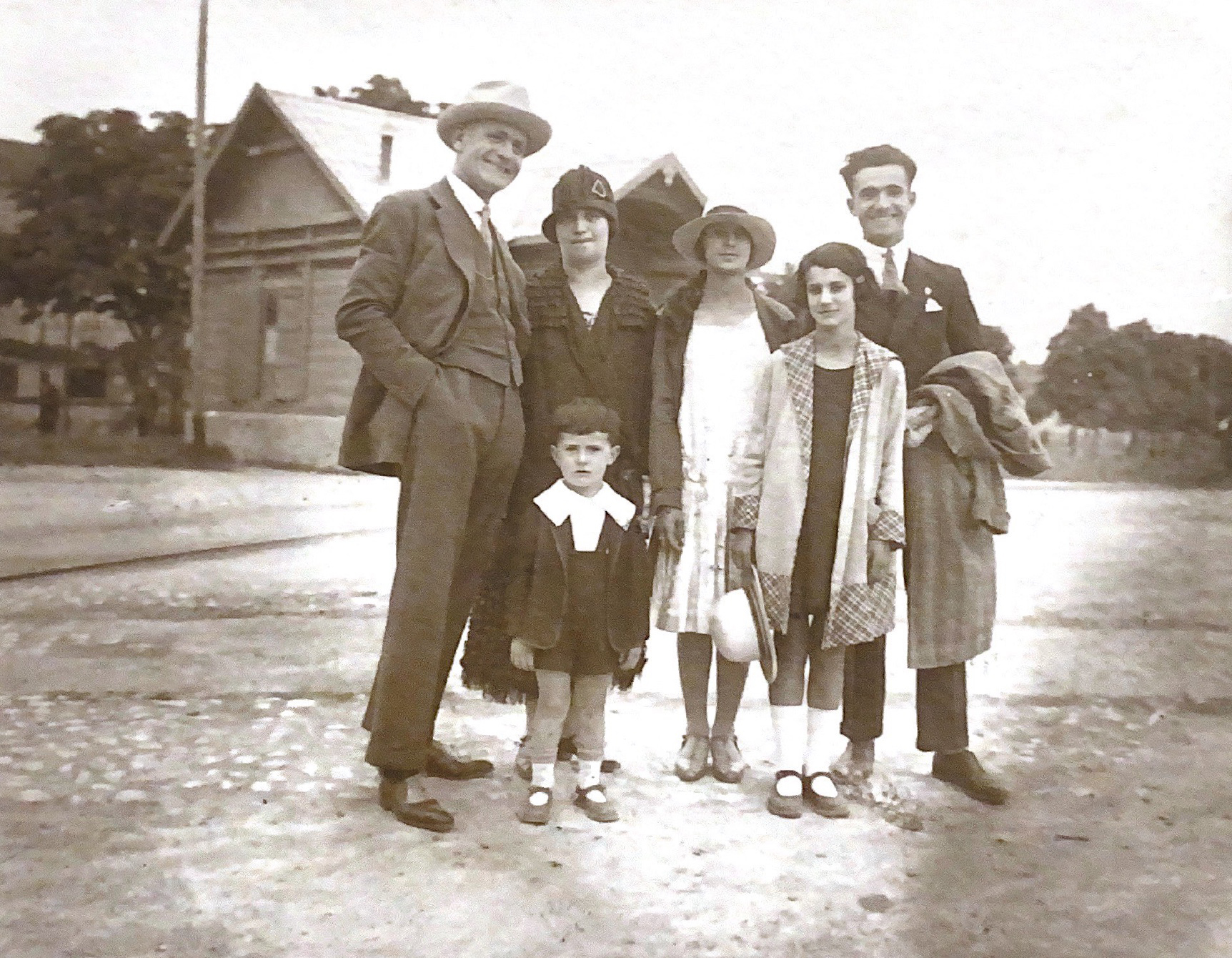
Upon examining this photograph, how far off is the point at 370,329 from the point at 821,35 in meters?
1.39

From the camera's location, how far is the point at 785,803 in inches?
87.5

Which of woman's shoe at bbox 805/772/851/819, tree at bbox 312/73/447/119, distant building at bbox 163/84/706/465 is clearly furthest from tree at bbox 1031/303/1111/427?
tree at bbox 312/73/447/119

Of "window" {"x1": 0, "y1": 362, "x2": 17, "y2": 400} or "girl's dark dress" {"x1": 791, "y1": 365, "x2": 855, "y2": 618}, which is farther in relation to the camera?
"window" {"x1": 0, "y1": 362, "x2": 17, "y2": 400}

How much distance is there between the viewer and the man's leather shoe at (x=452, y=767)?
2.37 metres

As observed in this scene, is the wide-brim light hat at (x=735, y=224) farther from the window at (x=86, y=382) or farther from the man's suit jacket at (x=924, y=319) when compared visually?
the window at (x=86, y=382)

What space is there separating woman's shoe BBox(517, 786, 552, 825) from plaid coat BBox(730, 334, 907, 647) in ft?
2.07

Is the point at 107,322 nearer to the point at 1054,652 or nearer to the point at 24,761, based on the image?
the point at 24,761

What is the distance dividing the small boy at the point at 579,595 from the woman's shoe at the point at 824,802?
457 mm

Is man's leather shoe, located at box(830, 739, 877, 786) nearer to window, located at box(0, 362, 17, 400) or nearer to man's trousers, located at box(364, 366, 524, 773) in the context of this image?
man's trousers, located at box(364, 366, 524, 773)

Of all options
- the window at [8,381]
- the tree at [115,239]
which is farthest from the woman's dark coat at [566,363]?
the window at [8,381]

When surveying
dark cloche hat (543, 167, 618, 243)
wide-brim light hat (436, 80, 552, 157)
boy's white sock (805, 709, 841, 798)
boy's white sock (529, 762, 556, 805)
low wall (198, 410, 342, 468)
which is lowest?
boy's white sock (529, 762, 556, 805)

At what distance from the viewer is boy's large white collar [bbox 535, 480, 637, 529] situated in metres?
2.16

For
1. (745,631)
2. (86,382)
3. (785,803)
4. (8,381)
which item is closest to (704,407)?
(745,631)

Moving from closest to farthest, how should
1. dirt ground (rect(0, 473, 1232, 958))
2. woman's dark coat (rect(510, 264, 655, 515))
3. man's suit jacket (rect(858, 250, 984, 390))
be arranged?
dirt ground (rect(0, 473, 1232, 958)) → woman's dark coat (rect(510, 264, 655, 515)) → man's suit jacket (rect(858, 250, 984, 390))
